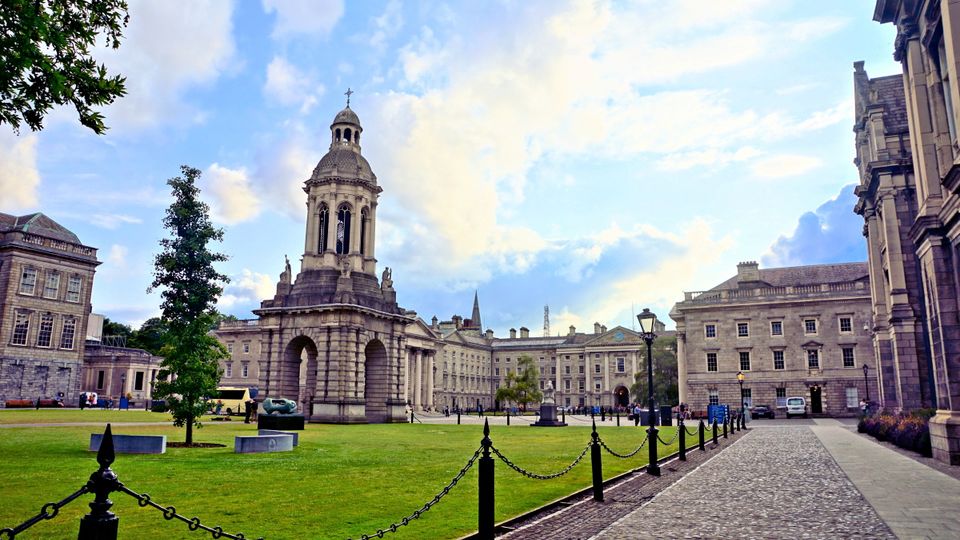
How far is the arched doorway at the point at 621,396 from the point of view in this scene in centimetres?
11206

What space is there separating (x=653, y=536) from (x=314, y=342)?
36738 millimetres

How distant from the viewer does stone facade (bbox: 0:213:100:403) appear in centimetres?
5762

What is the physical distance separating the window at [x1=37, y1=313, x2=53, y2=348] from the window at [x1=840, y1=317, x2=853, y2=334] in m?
74.8

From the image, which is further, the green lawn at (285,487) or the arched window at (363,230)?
the arched window at (363,230)

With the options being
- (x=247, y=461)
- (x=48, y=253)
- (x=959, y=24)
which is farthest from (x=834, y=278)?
(x=48, y=253)

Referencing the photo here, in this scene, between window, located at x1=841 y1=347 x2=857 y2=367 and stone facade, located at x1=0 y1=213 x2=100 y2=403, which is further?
window, located at x1=841 y1=347 x2=857 y2=367

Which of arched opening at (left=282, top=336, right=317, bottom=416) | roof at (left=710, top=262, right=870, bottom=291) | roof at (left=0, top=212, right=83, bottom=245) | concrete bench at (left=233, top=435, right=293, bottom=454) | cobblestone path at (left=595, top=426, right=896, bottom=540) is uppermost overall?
roof at (left=0, top=212, right=83, bottom=245)

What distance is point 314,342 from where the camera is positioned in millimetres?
42875

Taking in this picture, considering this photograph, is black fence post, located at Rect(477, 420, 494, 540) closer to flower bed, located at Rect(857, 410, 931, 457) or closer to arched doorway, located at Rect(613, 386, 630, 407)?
flower bed, located at Rect(857, 410, 931, 457)

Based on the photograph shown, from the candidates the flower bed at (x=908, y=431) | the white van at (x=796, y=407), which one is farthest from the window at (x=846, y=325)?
the flower bed at (x=908, y=431)

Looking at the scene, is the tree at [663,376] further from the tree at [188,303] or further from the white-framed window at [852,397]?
the tree at [188,303]

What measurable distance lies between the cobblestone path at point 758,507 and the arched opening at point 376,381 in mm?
30686

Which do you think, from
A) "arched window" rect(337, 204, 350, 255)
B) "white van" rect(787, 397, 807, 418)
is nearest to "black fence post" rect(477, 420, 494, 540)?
"arched window" rect(337, 204, 350, 255)

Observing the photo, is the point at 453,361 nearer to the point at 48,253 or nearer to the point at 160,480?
the point at 48,253
